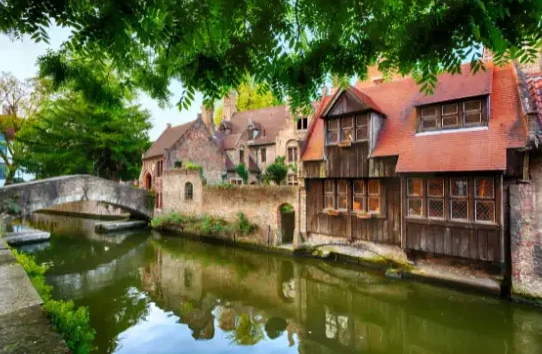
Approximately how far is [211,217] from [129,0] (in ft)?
55.7

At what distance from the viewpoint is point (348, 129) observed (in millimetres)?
12484

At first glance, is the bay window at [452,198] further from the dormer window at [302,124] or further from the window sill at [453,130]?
the dormer window at [302,124]

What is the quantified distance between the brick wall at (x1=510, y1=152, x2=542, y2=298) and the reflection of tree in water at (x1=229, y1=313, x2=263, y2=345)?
720 cm

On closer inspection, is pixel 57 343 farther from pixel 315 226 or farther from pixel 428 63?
pixel 315 226

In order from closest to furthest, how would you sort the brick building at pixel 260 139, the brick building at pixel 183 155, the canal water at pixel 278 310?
the canal water at pixel 278 310 → the brick building at pixel 183 155 → the brick building at pixel 260 139

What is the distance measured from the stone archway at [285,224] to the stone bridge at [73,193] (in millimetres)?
12576

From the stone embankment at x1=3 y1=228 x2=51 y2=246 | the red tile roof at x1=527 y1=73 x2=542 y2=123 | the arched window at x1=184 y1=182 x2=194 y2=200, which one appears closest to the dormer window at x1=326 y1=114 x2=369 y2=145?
the red tile roof at x1=527 y1=73 x2=542 y2=123

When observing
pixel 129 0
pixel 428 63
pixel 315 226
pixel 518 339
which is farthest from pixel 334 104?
pixel 129 0

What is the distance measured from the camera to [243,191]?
16.9 m

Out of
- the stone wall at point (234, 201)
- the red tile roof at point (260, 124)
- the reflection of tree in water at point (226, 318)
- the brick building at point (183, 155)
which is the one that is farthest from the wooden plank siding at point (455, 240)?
the red tile roof at point (260, 124)

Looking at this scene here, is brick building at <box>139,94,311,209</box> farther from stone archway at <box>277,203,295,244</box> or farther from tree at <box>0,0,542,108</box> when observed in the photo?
tree at <box>0,0,542,108</box>

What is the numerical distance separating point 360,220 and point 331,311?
450 centimetres

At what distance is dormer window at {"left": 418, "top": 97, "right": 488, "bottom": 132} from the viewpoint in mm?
9725

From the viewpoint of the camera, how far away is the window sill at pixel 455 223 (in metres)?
8.87
